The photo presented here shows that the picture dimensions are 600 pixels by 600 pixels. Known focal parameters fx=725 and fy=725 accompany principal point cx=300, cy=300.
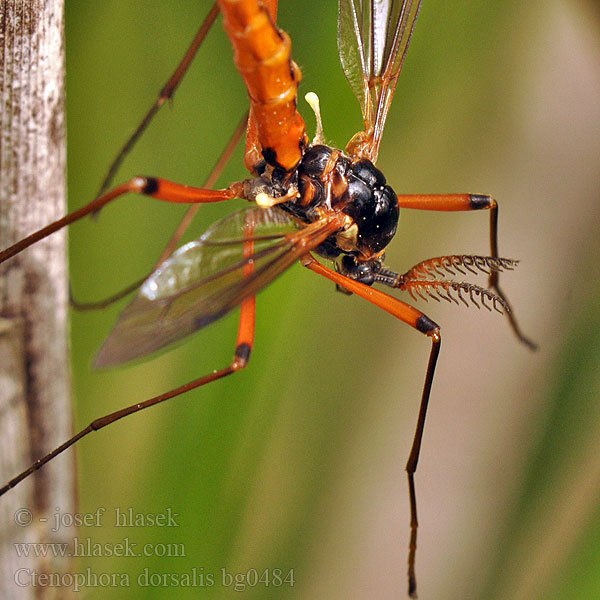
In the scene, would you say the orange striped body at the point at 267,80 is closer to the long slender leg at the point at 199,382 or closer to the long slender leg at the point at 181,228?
the long slender leg at the point at 181,228

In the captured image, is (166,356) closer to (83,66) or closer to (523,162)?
(83,66)

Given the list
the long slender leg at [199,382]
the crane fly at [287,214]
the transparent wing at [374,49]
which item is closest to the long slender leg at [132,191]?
the crane fly at [287,214]

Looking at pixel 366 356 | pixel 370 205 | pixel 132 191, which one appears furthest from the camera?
pixel 366 356

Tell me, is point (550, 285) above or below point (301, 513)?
above

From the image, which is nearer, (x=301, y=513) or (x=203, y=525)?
(x=203, y=525)

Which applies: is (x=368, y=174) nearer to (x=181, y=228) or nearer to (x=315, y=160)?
(x=315, y=160)

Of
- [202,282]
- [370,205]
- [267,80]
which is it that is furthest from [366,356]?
[267,80]

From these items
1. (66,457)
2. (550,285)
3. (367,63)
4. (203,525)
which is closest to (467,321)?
(550,285)
